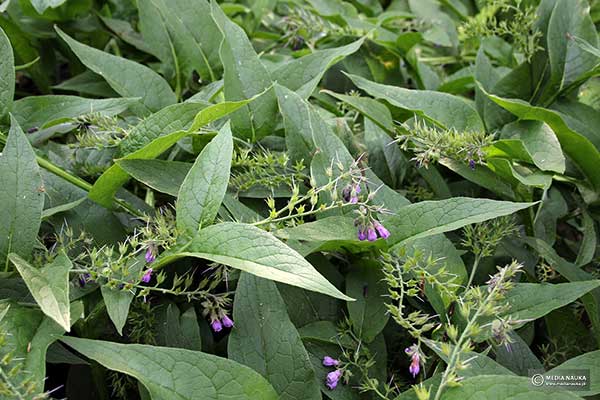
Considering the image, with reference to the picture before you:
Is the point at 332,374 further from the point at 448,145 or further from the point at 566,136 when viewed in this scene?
the point at 566,136

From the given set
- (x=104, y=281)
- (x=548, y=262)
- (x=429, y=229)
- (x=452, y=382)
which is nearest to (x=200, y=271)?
(x=104, y=281)

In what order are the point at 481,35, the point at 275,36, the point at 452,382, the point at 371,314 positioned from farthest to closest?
1. the point at 275,36
2. the point at 481,35
3. the point at 371,314
4. the point at 452,382

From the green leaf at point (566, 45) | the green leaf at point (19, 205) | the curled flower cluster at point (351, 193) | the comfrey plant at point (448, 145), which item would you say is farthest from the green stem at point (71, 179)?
the green leaf at point (566, 45)

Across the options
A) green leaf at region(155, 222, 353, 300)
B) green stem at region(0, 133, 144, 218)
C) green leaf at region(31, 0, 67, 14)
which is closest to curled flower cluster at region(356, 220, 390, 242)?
green leaf at region(155, 222, 353, 300)

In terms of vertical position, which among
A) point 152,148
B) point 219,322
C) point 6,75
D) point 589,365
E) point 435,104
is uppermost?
point 6,75

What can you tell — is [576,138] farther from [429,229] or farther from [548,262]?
[429,229]

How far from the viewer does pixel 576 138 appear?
1.56 metres

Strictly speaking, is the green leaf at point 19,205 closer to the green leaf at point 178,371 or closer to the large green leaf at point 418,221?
the green leaf at point 178,371

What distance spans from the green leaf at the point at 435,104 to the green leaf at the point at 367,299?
0.43 metres

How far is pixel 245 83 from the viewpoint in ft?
5.03

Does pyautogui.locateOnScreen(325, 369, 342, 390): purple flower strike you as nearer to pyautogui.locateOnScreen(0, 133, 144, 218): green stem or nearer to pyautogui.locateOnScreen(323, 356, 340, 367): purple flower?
pyautogui.locateOnScreen(323, 356, 340, 367): purple flower

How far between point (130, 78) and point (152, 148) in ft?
1.26

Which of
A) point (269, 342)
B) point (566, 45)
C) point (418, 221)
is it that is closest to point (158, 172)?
point (269, 342)

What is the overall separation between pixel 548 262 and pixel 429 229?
0.38 meters
